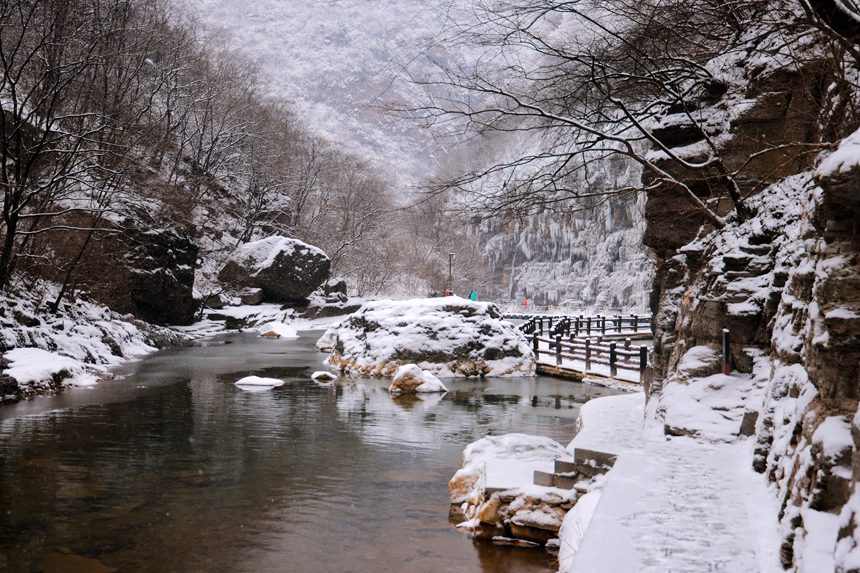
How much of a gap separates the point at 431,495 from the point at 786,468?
4.96 meters

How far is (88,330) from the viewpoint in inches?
866

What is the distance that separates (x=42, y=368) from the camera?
626 inches

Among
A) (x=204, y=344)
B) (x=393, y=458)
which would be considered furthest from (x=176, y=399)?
(x=204, y=344)

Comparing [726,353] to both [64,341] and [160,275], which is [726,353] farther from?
[160,275]

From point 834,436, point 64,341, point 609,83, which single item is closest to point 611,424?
point 609,83

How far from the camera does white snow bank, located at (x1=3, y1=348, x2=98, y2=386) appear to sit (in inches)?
601

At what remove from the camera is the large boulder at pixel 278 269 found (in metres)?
42.0

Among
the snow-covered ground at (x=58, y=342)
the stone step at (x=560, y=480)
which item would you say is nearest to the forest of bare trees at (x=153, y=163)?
the snow-covered ground at (x=58, y=342)

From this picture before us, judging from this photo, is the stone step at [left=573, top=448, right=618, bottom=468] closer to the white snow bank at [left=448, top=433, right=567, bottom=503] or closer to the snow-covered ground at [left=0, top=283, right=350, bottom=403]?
the white snow bank at [left=448, top=433, right=567, bottom=503]

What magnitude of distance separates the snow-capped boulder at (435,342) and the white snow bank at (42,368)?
7624 millimetres

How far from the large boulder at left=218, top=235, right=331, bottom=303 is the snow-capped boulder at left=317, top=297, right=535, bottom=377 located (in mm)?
20023

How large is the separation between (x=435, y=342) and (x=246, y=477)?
1314 cm

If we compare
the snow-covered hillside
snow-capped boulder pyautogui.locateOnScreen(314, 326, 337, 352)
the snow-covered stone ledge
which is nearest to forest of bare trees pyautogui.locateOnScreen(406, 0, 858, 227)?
the snow-covered stone ledge

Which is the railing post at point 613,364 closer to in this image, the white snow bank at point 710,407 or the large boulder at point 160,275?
the white snow bank at point 710,407
